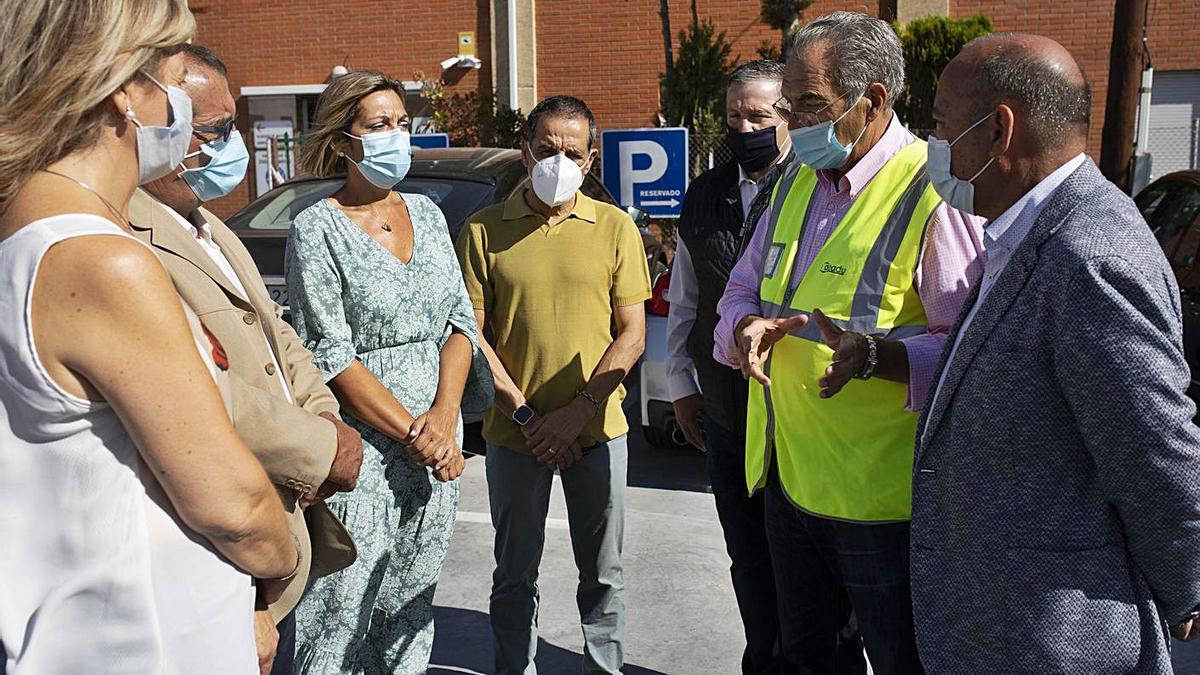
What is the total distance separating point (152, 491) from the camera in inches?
65.6

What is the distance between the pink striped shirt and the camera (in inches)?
98.4

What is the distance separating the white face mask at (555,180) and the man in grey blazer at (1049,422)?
5.24ft

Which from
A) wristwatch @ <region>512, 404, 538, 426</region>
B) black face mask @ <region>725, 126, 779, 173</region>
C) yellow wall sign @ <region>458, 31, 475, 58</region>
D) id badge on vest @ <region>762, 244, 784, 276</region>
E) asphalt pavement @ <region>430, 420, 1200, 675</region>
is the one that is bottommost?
asphalt pavement @ <region>430, 420, 1200, 675</region>

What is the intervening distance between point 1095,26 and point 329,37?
12248 millimetres

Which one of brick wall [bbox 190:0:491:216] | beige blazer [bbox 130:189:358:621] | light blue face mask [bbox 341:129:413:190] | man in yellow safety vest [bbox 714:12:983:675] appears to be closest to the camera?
beige blazer [bbox 130:189:358:621]

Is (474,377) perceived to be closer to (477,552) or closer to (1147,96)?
(477,552)

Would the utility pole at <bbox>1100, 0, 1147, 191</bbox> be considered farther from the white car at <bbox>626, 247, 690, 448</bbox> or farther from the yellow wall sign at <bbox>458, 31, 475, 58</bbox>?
the yellow wall sign at <bbox>458, 31, 475, 58</bbox>

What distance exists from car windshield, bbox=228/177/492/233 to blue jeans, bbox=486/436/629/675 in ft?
9.23

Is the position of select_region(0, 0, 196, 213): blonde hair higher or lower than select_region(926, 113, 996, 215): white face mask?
higher

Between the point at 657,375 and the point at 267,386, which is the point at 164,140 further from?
the point at 657,375

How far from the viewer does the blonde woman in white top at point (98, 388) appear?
1.53 m

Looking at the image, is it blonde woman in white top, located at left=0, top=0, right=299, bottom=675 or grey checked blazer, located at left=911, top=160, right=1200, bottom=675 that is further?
grey checked blazer, located at left=911, top=160, right=1200, bottom=675

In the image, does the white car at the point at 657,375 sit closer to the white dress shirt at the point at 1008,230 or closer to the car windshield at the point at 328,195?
the car windshield at the point at 328,195

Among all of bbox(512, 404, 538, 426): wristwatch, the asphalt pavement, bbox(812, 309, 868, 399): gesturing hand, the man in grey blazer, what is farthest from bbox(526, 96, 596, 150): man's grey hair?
the asphalt pavement
